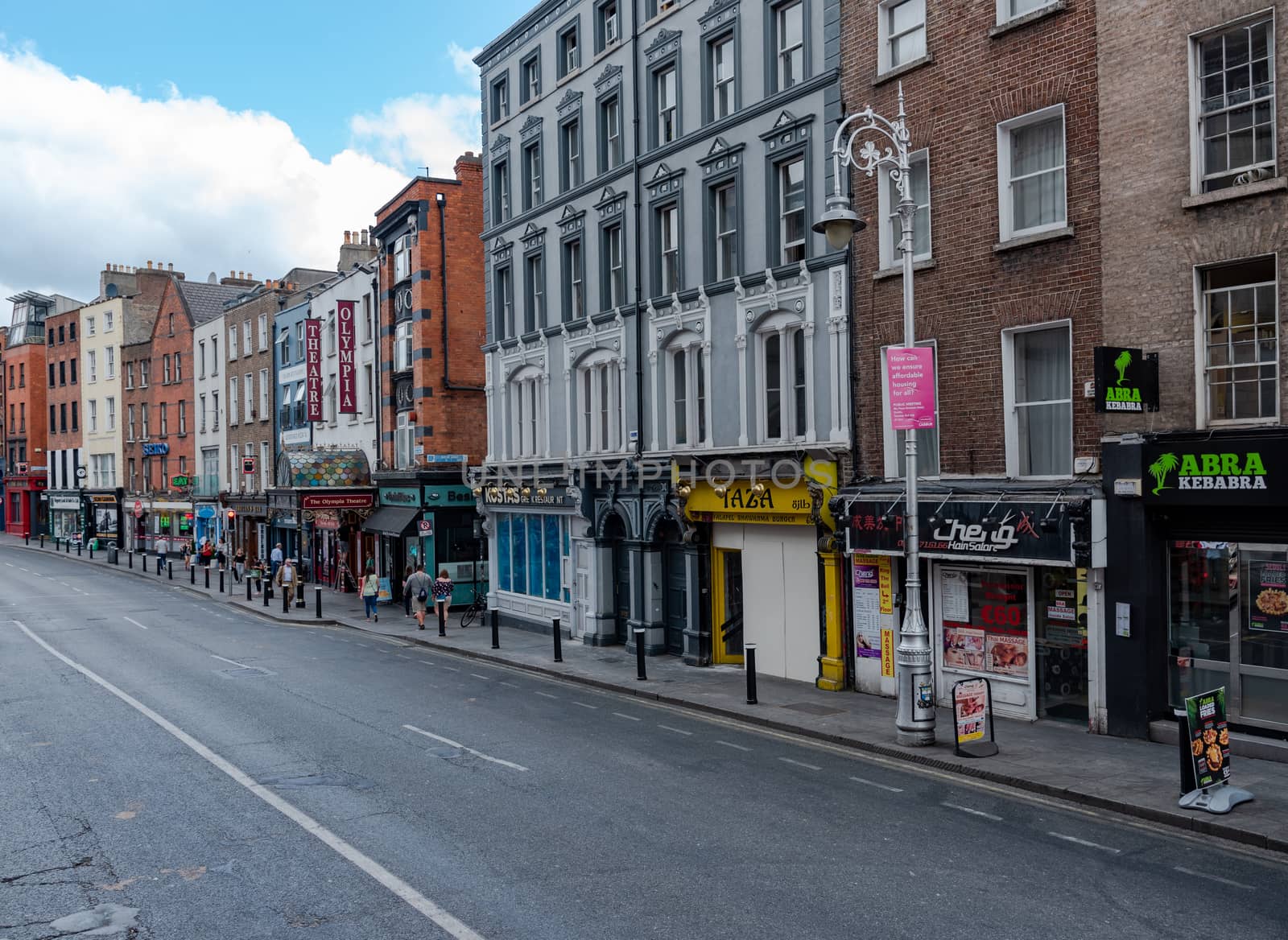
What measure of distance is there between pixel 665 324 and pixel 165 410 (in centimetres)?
4995

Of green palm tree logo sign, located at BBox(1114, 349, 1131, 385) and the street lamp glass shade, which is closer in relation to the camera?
the street lamp glass shade

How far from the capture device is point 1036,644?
1661 cm

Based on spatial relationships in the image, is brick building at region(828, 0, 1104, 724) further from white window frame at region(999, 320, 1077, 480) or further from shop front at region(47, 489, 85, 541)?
shop front at region(47, 489, 85, 541)

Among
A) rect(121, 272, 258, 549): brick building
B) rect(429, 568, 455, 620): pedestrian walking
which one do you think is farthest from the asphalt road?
rect(121, 272, 258, 549): brick building

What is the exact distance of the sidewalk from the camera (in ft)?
37.4

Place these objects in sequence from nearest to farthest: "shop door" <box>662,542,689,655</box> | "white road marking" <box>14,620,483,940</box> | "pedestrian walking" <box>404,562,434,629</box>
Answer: "white road marking" <box>14,620,483,940</box>
"shop door" <box>662,542,689,655</box>
"pedestrian walking" <box>404,562,434,629</box>

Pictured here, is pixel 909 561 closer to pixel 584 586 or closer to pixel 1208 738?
pixel 1208 738

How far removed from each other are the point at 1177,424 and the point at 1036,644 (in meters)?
4.06

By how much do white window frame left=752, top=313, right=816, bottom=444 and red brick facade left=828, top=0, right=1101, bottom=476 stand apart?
45.1 inches

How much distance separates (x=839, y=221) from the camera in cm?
1409

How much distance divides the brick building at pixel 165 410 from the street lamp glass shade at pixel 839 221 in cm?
5349

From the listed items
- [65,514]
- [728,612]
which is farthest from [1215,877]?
[65,514]

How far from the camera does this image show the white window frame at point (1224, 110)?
13688mm

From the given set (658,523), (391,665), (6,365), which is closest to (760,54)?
(658,523)
